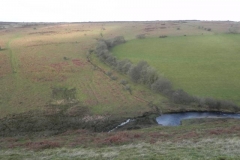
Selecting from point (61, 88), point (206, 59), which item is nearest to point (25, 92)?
point (61, 88)

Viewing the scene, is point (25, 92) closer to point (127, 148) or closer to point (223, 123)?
point (127, 148)

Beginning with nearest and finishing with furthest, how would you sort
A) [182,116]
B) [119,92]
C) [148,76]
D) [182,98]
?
[182,116]
[182,98]
[119,92]
[148,76]

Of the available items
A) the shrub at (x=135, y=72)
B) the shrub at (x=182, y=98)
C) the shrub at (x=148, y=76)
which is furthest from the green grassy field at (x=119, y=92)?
the shrub at (x=148, y=76)

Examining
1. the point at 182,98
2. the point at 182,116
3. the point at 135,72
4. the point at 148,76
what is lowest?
the point at 182,116

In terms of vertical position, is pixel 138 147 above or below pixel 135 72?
below

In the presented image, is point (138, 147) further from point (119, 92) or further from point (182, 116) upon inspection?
point (119, 92)

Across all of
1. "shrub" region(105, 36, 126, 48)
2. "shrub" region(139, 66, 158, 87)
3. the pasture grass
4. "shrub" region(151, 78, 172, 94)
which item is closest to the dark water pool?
"shrub" region(151, 78, 172, 94)

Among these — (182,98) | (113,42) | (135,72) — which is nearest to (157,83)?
(182,98)

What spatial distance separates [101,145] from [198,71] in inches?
1900

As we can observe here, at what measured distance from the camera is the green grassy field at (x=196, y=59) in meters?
58.0

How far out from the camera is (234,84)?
58500 mm

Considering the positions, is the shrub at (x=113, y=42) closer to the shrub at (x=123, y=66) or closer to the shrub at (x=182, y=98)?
the shrub at (x=123, y=66)

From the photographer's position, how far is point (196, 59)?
269 feet

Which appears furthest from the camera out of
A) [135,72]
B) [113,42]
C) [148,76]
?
[113,42]
